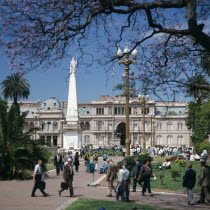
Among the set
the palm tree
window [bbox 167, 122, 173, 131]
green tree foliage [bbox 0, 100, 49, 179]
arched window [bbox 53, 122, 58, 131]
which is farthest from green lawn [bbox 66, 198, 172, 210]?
arched window [bbox 53, 122, 58, 131]

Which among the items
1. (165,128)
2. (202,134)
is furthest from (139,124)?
(202,134)

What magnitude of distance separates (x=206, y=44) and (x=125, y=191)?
19.9ft

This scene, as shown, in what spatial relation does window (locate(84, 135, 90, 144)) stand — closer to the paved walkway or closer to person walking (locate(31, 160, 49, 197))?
the paved walkway

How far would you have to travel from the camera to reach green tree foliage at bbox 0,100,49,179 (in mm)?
20109

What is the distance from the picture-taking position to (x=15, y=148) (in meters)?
20.4

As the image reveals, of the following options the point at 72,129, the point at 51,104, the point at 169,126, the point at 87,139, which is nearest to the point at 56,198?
the point at 72,129

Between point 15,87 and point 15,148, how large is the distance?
40571 millimetres

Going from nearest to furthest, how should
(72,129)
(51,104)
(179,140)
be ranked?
(72,129) < (179,140) < (51,104)

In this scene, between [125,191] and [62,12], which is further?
[125,191]

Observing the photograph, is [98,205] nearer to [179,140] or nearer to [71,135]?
[71,135]

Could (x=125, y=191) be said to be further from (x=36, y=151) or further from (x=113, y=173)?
(x=36, y=151)

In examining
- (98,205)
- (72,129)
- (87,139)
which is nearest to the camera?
(98,205)

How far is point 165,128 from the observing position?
326 ft

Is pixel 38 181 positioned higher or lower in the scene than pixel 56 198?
higher
